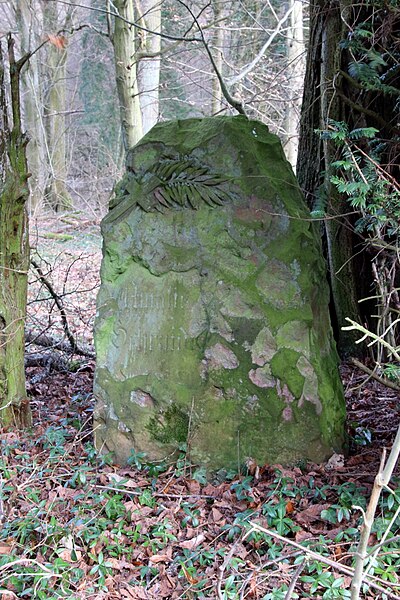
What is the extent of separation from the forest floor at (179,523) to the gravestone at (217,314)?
18cm

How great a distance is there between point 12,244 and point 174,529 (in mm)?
2073

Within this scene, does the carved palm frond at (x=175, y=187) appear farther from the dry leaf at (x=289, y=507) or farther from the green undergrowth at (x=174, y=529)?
the dry leaf at (x=289, y=507)

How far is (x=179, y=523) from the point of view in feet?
10.3

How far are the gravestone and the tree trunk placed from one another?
899mm

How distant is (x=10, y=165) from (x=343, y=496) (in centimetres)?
281

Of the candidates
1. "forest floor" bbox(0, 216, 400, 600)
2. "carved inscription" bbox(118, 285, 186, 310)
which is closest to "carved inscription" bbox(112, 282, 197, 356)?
"carved inscription" bbox(118, 285, 186, 310)

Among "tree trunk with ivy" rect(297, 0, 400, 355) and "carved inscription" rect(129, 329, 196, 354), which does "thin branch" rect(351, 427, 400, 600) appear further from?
"tree trunk with ivy" rect(297, 0, 400, 355)

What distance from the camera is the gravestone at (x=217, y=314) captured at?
3.52m

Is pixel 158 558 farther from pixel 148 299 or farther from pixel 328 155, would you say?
pixel 328 155

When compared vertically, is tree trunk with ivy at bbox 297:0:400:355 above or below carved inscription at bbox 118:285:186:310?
above

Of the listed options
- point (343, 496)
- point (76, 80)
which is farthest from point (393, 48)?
point (76, 80)

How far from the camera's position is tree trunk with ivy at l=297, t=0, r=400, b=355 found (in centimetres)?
393

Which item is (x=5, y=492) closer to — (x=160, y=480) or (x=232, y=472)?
A: (x=160, y=480)

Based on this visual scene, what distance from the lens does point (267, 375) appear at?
11.5ft
